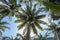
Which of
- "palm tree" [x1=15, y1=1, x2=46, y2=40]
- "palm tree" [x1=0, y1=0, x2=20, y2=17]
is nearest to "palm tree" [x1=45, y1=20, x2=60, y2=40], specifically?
"palm tree" [x1=15, y1=1, x2=46, y2=40]

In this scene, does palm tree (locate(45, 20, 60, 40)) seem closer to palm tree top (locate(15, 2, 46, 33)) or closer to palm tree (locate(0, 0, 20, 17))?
palm tree top (locate(15, 2, 46, 33))

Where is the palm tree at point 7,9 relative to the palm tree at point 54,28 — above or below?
above

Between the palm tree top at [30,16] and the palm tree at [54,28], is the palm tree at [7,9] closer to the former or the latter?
the palm tree top at [30,16]

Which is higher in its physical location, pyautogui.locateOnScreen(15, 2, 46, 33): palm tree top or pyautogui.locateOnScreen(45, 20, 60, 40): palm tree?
pyautogui.locateOnScreen(15, 2, 46, 33): palm tree top

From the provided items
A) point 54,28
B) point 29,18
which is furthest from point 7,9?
point 54,28

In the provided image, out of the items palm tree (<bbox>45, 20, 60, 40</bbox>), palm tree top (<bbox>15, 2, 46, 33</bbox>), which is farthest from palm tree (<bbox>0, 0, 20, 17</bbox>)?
palm tree (<bbox>45, 20, 60, 40</bbox>)

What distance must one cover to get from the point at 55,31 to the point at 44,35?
152 inches

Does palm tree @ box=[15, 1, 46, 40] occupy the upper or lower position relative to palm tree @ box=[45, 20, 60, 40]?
upper

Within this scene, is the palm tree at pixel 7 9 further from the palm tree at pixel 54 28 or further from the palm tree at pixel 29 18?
the palm tree at pixel 54 28

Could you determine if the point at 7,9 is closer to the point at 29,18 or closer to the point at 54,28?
the point at 29,18

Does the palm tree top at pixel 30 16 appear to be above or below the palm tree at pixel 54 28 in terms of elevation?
above

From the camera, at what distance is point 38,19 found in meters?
35.2

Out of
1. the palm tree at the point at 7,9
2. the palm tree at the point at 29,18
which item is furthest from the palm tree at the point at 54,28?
the palm tree at the point at 7,9

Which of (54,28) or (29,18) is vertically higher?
(29,18)
